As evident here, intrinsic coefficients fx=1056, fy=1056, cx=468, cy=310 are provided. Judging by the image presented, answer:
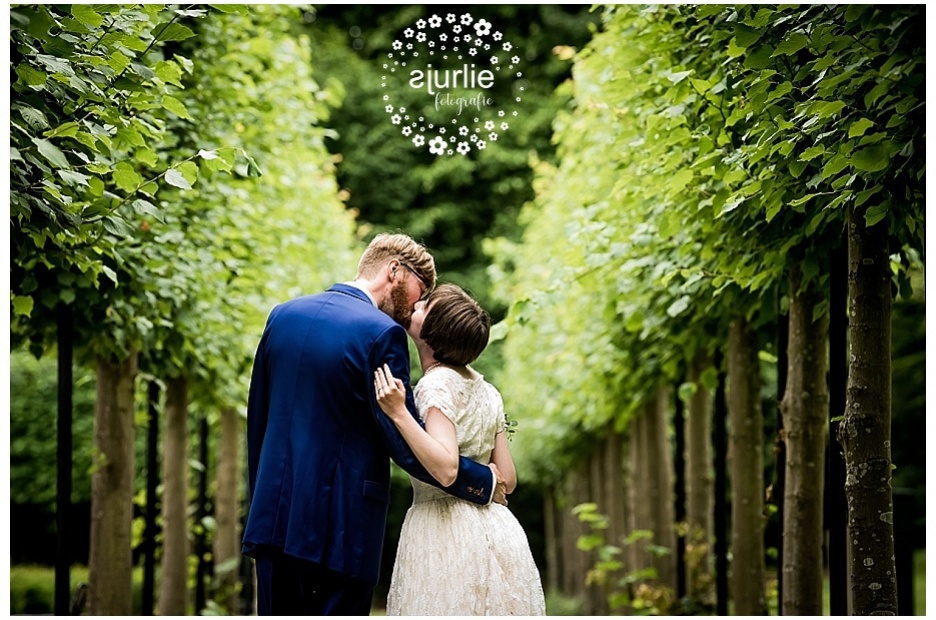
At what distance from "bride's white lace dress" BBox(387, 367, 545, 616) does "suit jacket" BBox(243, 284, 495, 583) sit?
5.5 inches

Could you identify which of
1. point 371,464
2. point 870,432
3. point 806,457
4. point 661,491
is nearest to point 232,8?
point 371,464

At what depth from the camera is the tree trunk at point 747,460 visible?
667 centimetres

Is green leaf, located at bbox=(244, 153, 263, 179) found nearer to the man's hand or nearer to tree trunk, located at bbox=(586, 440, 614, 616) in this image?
the man's hand

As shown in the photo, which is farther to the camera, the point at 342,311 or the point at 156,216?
the point at 156,216

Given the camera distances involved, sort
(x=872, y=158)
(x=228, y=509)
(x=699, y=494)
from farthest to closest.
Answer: (x=228, y=509) < (x=699, y=494) < (x=872, y=158)

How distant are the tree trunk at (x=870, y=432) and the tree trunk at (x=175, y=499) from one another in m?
6.07

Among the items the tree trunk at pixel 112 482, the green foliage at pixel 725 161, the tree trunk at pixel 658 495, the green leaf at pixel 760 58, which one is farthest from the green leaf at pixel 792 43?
the tree trunk at pixel 658 495

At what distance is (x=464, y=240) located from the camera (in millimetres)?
24953

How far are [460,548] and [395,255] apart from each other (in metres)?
1.18

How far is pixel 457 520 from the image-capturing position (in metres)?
4.06

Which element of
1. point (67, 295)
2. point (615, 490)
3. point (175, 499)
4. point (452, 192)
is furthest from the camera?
point (452, 192)

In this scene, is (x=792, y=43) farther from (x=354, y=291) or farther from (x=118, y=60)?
(x=118, y=60)

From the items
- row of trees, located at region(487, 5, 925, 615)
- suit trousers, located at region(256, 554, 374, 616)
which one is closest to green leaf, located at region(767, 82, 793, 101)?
row of trees, located at region(487, 5, 925, 615)

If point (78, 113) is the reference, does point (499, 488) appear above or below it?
below
